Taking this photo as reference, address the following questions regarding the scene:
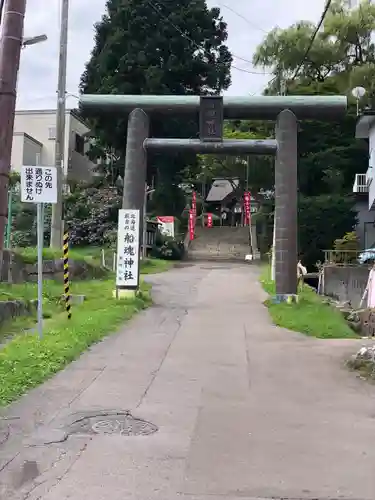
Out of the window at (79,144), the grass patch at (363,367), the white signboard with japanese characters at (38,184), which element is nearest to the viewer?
the grass patch at (363,367)

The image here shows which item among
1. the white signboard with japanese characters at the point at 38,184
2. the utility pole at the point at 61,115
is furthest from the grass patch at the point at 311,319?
the utility pole at the point at 61,115

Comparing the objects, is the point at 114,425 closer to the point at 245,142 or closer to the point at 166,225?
the point at 245,142

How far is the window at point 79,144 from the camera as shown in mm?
43156

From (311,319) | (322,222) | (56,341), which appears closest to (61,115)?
(311,319)

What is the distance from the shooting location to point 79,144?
1732 inches

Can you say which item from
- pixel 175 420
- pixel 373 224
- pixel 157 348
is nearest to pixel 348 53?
pixel 373 224

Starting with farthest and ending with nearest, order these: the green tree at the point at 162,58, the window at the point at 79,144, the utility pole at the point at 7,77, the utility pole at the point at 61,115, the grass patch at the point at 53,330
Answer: the window at the point at 79,144, the green tree at the point at 162,58, the utility pole at the point at 61,115, the grass patch at the point at 53,330, the utility pole at the point at 7,77

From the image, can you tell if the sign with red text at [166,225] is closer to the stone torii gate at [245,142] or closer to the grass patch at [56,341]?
the stone torii gate at [245,142]

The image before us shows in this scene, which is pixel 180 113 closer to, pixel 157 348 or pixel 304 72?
pixel 157 348

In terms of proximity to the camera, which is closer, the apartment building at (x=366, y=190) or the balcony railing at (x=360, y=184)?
the apartment building at (x=366, y=190)

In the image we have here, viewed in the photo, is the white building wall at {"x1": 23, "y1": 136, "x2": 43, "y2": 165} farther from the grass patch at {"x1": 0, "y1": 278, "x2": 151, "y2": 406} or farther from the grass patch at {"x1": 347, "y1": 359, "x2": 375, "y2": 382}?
the grass patch at {"x1": 347, "y1": 359, "x2": 375, "y2": 382}

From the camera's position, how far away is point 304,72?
40281 millimetres

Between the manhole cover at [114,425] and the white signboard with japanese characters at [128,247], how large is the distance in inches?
402

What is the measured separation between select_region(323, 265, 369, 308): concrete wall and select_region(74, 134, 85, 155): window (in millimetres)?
22546
